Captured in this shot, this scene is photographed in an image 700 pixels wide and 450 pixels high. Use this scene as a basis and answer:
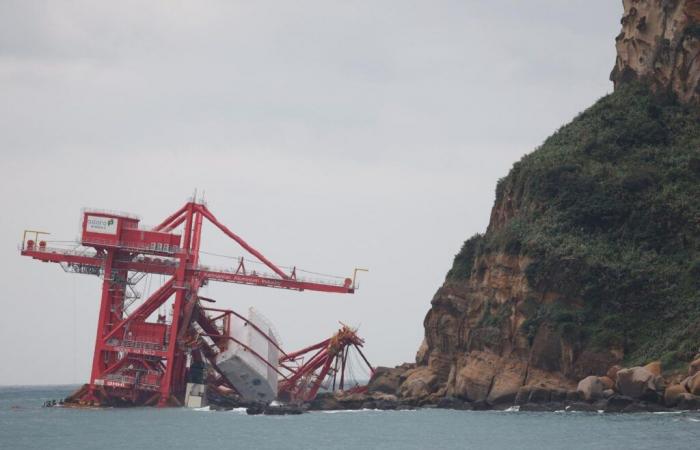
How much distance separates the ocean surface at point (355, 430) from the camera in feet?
189

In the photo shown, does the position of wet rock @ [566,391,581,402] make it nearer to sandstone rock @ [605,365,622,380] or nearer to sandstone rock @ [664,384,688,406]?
sandstone rock @ [605,365,622,380]

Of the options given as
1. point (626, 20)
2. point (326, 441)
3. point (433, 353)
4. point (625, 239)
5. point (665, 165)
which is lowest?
point (326, 441)

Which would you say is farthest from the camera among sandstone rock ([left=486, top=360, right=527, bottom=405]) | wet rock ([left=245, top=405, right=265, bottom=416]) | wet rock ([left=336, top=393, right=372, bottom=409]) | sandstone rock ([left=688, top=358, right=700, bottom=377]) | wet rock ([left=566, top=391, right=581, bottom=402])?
wet rock ([left=336, top=393, right=372, bottom=409])

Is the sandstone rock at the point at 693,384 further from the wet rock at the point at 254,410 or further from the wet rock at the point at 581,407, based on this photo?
the wet rock at the point at 254,410

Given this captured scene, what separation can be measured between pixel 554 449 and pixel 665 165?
40944 millimetres

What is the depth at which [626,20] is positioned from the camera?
329ft

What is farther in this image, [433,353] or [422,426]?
[433,353]

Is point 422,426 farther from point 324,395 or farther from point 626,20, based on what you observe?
point 626,20

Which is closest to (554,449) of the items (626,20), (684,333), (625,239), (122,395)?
(684,333)

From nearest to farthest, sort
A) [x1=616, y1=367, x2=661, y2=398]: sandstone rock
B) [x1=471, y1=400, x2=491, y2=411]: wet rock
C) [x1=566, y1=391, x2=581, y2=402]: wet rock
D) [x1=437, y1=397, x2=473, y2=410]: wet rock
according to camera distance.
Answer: [x1=616, y1=367, x2=661, y2=398]: sandstone rock
[x1=566, y1=391, x2=581, y2=402]: wet rock
[x1=471, y1=400, x2=491, y2=411]: wet rock
[x1=437, y1=397, x2=473, y2=410]: wet rock

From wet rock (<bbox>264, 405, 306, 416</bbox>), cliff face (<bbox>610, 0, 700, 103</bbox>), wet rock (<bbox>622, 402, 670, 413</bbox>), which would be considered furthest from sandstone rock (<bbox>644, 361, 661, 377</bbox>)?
cliff face (<bbox>610, 0, 700, 103</bbox>)

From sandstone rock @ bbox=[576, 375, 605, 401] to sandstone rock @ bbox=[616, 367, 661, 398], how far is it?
1.43m

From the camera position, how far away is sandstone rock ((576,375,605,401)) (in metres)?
71.8

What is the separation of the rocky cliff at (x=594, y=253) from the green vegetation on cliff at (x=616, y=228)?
0.09 meters
